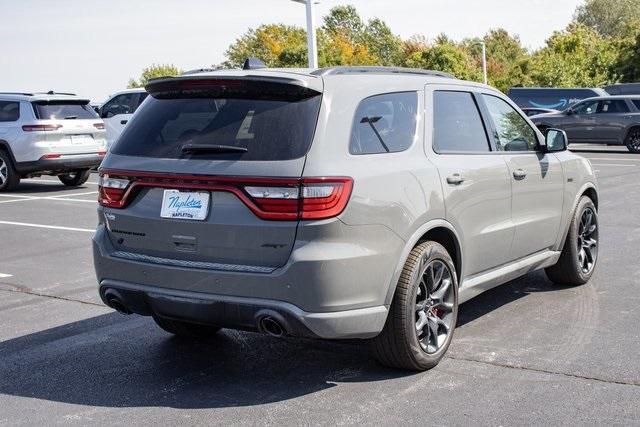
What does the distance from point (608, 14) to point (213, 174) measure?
110 metres

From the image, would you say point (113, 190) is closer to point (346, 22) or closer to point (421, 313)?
point (421, 313)

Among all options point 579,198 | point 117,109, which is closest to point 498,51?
point 117,109

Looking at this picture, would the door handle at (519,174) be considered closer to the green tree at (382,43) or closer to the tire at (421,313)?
the tire at (421,313)

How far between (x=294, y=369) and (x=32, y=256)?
5.05 metres

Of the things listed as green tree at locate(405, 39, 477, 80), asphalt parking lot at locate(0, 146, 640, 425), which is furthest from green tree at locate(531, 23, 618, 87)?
asphalt parking lot at locate(0, 146, 640, 425)

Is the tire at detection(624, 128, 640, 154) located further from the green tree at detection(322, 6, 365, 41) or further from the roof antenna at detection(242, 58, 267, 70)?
the green tree at detection(322, 6, 365, 41)

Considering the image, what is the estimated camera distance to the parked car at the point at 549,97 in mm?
35812

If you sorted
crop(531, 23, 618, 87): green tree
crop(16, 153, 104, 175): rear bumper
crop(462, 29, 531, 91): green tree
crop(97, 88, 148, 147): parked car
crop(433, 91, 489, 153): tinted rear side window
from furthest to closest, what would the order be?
crop(462, 29, 531, 91): green tree
crop(531, 23, 618, 87): green tree
crop(97, 88, 148, 147): parked car
crop(16, 153, 104, 175): rear bumper
crop(433, 91, 489, 153): tinted rear side window

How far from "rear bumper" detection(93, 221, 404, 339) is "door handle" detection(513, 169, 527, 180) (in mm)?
1650

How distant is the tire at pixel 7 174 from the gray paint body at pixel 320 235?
11.8 m

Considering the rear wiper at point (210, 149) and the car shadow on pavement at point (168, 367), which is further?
the car shadow on pavement at point (168, 367)

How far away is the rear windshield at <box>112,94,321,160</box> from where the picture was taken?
448 cm

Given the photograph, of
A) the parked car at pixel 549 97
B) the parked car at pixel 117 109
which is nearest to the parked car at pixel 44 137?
the parked car at pixel 117 109

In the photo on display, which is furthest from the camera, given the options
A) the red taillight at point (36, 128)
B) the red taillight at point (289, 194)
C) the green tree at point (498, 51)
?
the green tree at point (498, 51)
